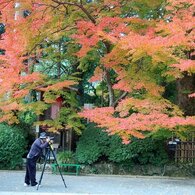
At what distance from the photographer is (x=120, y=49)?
14.8 m

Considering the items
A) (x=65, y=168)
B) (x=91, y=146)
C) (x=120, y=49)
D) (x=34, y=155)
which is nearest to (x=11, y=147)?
(x=65, y=168)

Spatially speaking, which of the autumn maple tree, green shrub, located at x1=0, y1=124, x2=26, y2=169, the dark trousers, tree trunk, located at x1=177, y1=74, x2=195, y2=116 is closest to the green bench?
green shrub, located at x1=0, y1=124, x2=26, y2=169

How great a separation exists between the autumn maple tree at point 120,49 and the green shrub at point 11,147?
729 mm

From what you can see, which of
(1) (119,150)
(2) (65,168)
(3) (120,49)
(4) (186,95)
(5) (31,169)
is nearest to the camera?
(5) (31,169)

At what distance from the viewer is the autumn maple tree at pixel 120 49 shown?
12727mm

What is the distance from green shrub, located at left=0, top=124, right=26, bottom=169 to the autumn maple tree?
0.73 meters

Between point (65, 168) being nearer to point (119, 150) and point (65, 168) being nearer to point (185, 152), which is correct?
point (119, 150)

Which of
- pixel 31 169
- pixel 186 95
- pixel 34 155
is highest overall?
pixel 186 95

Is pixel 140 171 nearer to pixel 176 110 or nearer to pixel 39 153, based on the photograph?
pixel 176 110

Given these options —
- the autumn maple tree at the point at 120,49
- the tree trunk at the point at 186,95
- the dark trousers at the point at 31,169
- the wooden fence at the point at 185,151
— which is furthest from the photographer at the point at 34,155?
the tree trunk at the point at 186,95

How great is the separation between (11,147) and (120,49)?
21.8 feet

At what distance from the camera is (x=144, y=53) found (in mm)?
12875

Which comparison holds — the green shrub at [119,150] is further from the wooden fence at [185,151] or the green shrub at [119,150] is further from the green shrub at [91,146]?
the wooden fence at [185,151]

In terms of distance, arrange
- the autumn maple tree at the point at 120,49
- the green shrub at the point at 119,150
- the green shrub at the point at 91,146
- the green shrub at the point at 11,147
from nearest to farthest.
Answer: the autumn maple tree at the point at 120,49
the green shrub at the point at 119,150
the green shrub at the point at 91,146
the green shrub at the point at 11,147
